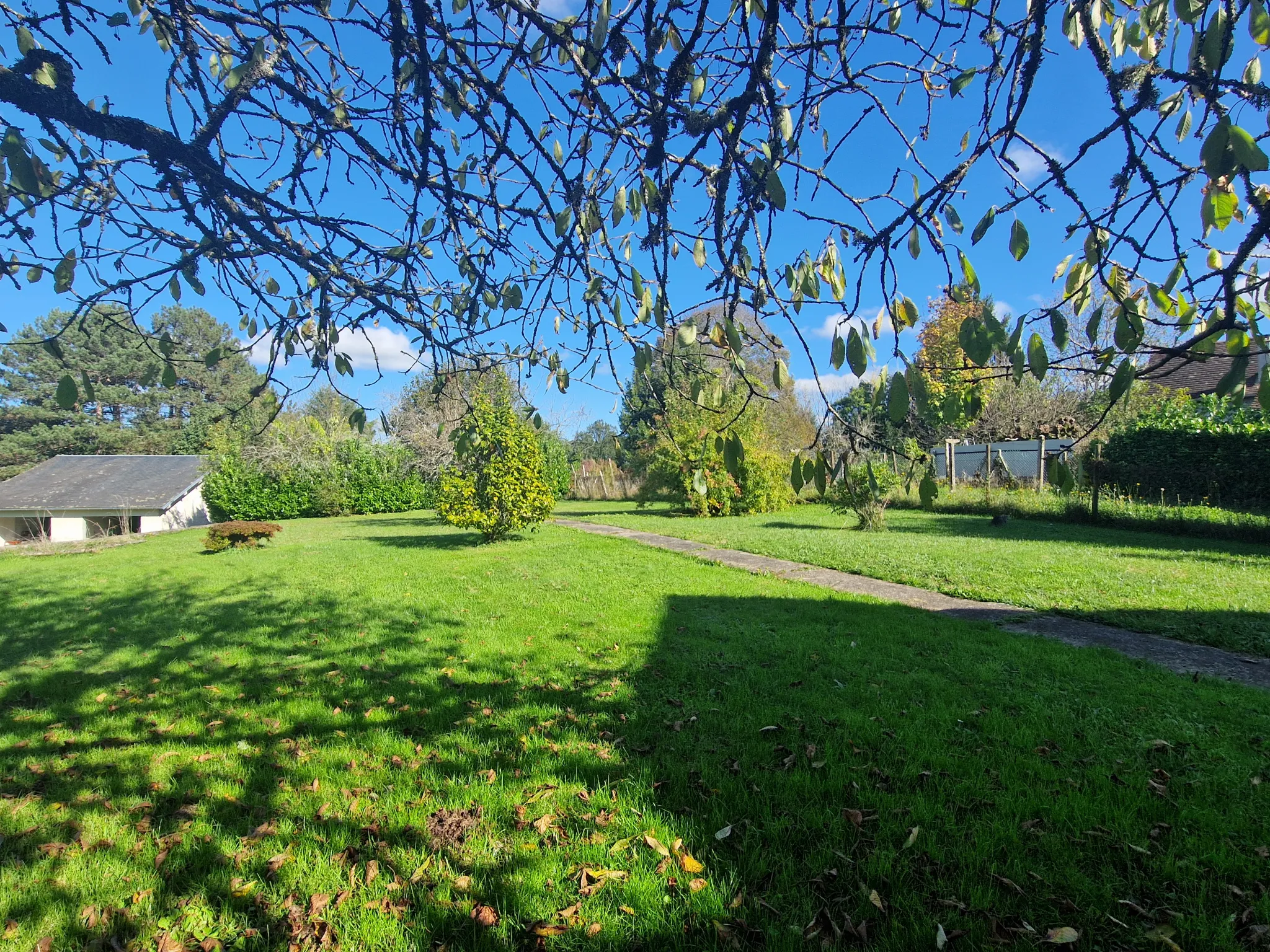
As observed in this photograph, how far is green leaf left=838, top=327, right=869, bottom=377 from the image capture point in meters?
1.28

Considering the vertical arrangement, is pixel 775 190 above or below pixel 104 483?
below

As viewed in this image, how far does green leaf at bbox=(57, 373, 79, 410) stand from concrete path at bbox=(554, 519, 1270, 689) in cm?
624

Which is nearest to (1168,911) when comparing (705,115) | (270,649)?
(705,115)

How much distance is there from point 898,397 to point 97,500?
27793 millimetres

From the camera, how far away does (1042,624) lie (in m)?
5.50

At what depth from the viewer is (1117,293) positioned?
145cm

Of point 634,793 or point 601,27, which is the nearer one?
point 601,27

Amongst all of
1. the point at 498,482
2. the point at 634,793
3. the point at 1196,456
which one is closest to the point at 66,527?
the point at 498,482

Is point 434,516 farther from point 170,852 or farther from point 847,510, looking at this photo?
point 170,852

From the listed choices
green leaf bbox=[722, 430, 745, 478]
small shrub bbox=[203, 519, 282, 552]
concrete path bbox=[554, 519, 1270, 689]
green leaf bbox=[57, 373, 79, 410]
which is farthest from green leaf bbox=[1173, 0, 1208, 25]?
small shrub bbox=[203, 519, 282, 552]

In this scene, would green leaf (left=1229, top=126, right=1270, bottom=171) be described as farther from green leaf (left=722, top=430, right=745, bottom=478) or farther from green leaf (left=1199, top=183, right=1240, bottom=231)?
green leaf (left=722, top=430, right=745, bottom=478)

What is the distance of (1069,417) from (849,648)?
20366mm

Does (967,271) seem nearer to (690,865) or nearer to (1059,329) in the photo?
(1059,329)

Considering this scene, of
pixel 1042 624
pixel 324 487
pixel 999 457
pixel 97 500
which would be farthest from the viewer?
pixel 324 487
